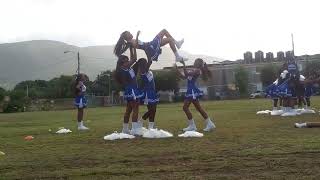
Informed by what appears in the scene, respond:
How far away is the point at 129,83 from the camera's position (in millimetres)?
16094

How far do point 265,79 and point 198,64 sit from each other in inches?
4358

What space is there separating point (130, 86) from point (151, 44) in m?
1.44

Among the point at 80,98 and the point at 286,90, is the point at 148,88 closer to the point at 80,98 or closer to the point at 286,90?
the point at 80,98

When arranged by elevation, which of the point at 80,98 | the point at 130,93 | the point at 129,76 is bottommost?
the point at 80,98

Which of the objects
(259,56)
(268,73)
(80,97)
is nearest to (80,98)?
(80,97)

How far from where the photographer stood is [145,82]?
1645cm

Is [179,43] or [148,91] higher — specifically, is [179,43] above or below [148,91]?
above

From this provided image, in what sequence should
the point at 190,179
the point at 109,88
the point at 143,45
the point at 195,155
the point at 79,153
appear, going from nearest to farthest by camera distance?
the point at 190,179, the point at 195,155, the point at 79,153, the point at 143,45, the point at 109,88

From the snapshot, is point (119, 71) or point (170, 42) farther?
point (170, 42)

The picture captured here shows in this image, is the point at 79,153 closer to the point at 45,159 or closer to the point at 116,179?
the point at 45,159

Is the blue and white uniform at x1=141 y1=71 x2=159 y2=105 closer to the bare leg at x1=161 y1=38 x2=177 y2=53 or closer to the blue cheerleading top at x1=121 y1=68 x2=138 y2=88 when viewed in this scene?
the blue cheerleading top at x1=121 y1=68 x2=138 y2=88

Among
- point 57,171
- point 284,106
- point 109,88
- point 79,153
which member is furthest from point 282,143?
point 109,88

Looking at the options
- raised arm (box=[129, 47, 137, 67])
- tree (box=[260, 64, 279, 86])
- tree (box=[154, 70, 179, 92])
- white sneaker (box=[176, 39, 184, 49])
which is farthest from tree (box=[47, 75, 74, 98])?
raised arm (box=[129, 47, 137, 67])

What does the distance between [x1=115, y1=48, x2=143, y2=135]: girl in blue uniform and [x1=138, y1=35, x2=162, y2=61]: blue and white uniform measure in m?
0.47
